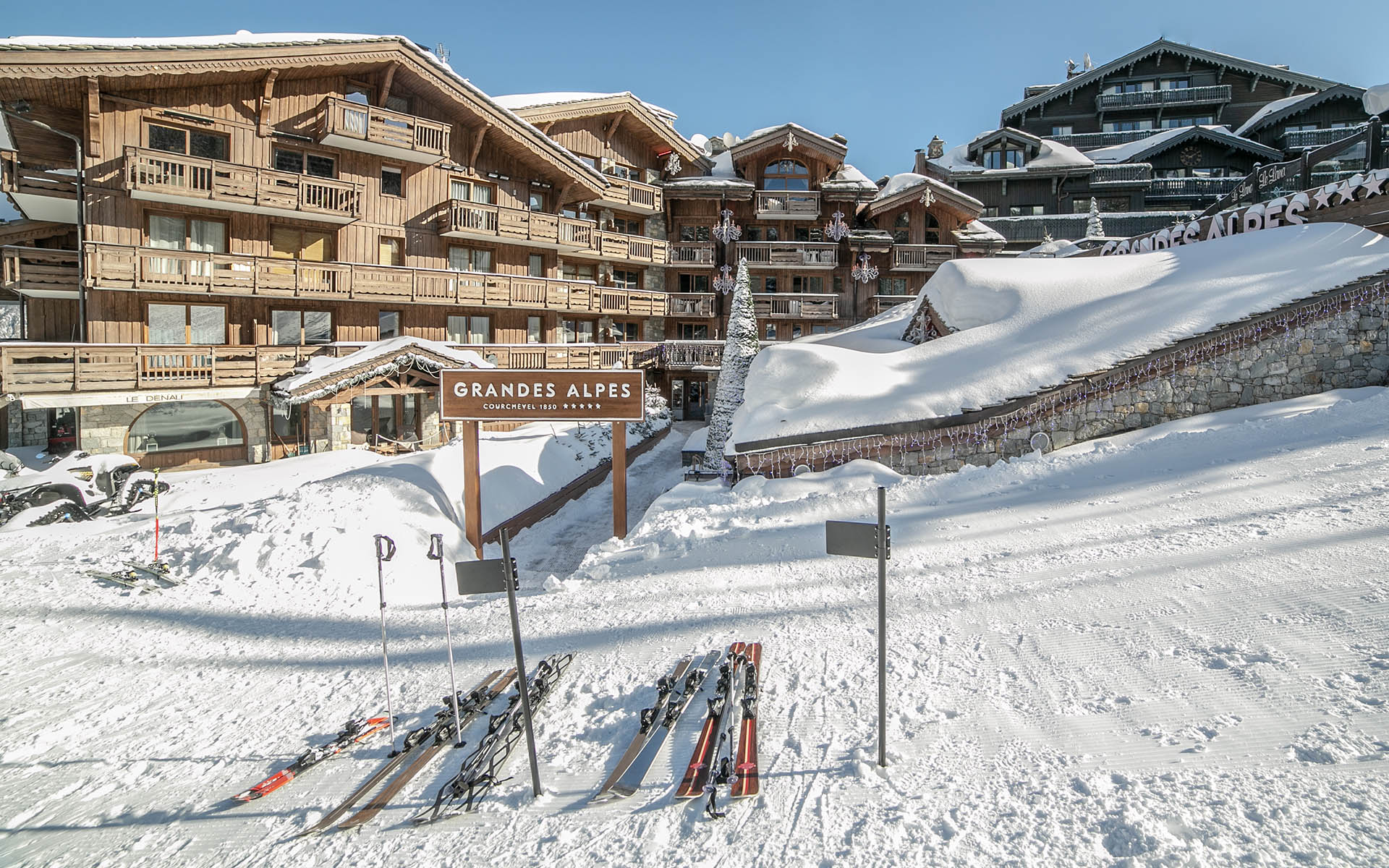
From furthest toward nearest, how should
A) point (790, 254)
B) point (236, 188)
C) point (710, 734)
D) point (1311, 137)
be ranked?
point (1311, 137) < point (790, 254) < point (236, 188) < point (710, 734)

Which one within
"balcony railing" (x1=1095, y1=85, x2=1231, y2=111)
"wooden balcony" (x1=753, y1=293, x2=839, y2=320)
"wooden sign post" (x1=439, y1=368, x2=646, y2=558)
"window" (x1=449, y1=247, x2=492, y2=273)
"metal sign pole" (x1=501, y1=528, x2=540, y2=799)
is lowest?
"metal sign pole" (x1=501, y1=528, x2=540, y2=799)

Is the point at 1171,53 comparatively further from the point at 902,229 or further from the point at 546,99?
the point at 546,99

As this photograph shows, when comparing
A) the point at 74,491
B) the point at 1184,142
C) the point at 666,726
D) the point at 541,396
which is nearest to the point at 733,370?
the point at 541,396

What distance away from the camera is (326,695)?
6762 mm

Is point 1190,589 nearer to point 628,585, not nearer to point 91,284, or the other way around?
point 628,585

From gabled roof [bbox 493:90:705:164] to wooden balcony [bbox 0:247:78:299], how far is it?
15.9m

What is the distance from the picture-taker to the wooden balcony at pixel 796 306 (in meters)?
32.7

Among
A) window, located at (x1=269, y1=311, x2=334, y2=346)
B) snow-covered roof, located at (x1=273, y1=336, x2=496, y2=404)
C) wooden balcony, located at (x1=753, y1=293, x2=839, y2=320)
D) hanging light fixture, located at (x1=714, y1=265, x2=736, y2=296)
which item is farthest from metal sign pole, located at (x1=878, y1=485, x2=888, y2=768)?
hanging light fixture, located at (x1=714, y1=265, x2=736, y2=296)

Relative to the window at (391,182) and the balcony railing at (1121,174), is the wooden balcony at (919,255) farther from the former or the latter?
the window at (391,182)

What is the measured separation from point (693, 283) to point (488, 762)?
3133cm

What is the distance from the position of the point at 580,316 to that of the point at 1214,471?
24.6 m

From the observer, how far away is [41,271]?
17844mm

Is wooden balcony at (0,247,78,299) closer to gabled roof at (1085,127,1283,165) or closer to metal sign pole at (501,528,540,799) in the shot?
metal sign pole at (501,528,540,799)

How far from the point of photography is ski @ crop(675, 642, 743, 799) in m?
4.80
